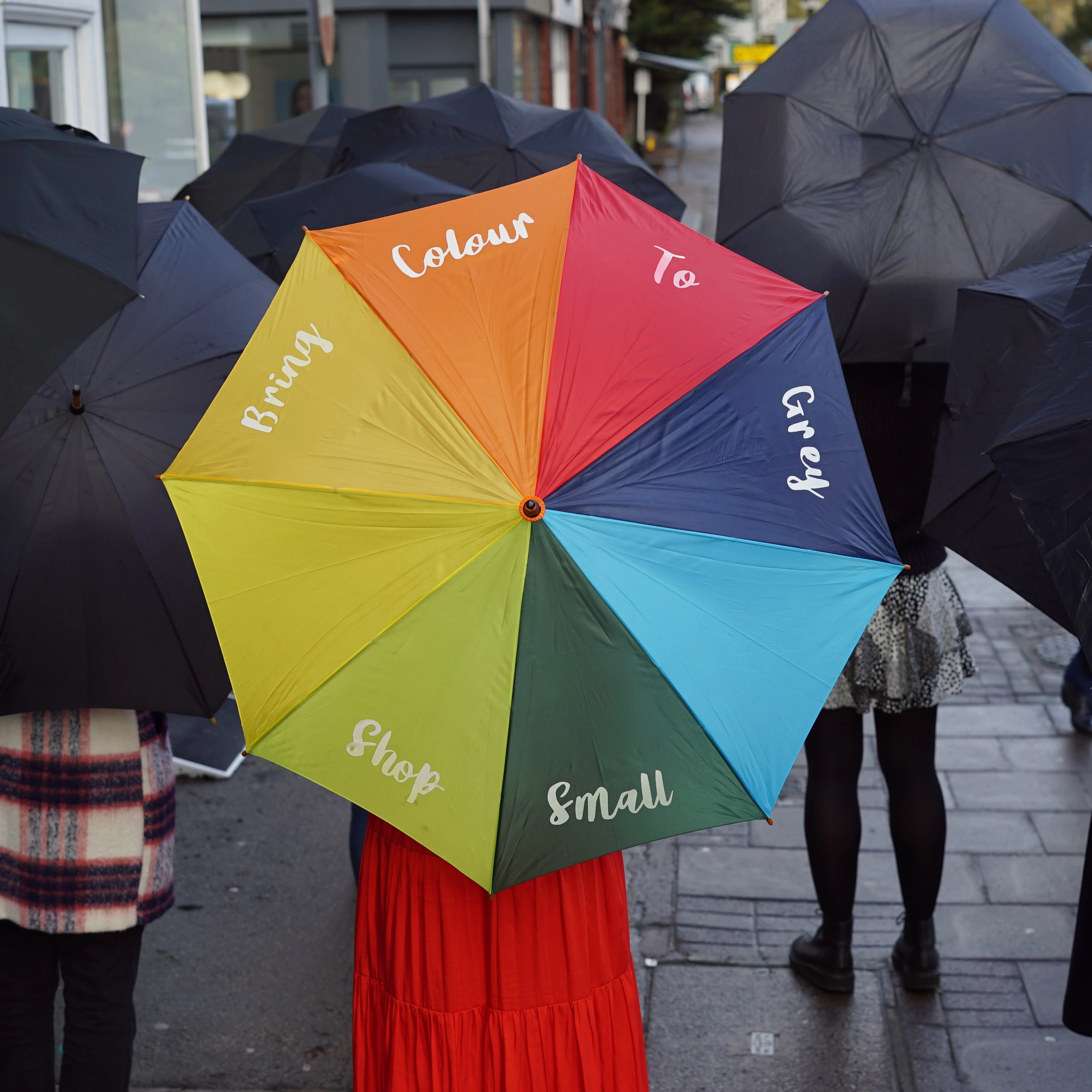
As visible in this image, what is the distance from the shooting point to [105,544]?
8.36 ft

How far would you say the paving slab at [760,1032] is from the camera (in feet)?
11.9

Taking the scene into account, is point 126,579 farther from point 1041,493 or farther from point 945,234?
point 945,234

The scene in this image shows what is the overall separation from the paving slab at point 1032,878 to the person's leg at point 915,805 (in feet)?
2.24

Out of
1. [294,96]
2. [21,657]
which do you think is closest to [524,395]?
[21,657]

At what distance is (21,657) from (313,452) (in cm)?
77

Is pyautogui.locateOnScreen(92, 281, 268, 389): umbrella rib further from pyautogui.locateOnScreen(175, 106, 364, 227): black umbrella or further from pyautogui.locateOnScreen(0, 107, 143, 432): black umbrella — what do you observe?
pyautogui.locateOnScreen(175, 106, 364, 227): black umbrella

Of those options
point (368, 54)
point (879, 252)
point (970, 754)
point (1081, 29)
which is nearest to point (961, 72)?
point (879, 252)

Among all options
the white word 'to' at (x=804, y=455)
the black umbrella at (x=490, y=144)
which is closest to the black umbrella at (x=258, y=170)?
the black umbrella at (x=490, y=144)

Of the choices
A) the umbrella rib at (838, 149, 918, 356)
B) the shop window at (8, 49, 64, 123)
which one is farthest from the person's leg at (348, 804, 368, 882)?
the shop window at (8, 49, 64, 123)

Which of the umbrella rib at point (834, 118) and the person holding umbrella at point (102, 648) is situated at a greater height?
the umbrella rib at point (834, 118)

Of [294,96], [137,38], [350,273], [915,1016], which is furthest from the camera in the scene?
[294,96]

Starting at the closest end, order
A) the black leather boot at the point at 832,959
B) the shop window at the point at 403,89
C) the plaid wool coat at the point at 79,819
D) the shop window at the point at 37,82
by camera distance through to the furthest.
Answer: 1. the plaid wool coat at the point at 79,819
2. the black leather boot at the point at 832,959
3. the shop window at the point at 37,82
4. the shop window at the point at 403,89

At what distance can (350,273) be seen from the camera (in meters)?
2.29

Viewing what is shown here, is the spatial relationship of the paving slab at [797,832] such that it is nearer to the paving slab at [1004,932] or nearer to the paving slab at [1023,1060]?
the paving slab at [1004,932]
